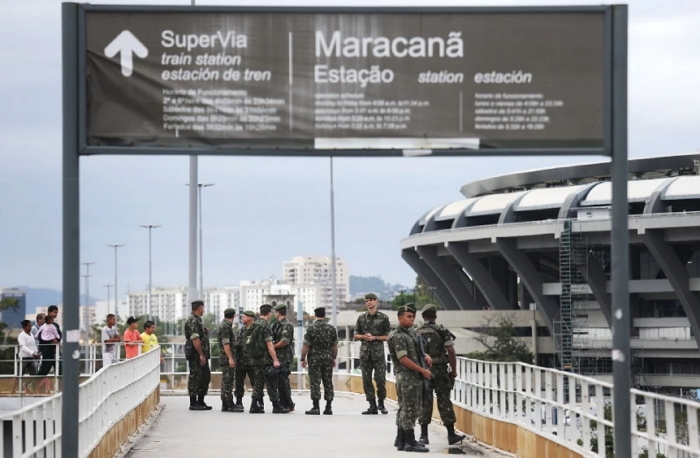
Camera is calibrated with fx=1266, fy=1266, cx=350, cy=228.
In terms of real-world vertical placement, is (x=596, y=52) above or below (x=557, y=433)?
above

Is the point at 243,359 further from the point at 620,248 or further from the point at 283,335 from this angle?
the point at 620,248

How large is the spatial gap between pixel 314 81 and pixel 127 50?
1755 millimetres

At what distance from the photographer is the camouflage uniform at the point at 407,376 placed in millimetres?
15078

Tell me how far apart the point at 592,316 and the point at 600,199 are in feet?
31.7

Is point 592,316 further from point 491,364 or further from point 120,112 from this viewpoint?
point 120,112

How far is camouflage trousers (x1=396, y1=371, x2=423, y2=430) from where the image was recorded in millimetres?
15211

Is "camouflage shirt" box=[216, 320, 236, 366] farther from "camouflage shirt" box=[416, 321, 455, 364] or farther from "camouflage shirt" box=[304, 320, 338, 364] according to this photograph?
"camouflage shirt" box=[416, 321, 455, 364]

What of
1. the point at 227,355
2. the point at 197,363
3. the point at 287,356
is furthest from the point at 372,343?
the point at 197,363

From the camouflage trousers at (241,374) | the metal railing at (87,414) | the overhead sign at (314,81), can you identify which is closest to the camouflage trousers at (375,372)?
the camouflage trousers at (241,374)

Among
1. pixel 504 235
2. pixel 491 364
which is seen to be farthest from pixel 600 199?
pixel 491 364

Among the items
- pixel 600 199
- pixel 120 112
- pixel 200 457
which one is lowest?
pixel 200 457

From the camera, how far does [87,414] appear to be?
12.7 meters

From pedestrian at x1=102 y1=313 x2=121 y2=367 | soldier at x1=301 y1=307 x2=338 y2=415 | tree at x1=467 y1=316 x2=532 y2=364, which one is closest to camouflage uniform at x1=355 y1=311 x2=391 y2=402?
soldier at x1=301 y1=307 x2=338 y2=415

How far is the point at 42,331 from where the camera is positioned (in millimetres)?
27297
